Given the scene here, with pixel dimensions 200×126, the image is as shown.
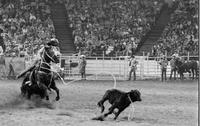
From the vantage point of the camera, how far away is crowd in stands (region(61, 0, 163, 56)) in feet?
106

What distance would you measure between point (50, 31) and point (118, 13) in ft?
17.3

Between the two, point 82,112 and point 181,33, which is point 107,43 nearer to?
point 181,33

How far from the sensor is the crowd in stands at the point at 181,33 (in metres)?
32.7

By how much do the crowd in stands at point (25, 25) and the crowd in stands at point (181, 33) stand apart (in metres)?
7.21

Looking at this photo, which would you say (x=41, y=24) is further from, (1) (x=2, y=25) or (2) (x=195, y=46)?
(2) (x=195, y=46)

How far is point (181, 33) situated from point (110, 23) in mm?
4787

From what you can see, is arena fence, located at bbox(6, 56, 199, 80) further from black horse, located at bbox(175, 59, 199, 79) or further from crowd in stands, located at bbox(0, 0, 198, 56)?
crowd in stands, located at bbox(0, 0, 198, 56)

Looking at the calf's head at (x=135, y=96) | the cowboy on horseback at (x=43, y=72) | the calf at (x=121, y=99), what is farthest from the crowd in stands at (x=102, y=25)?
the calf's head at (x=135, y=96)

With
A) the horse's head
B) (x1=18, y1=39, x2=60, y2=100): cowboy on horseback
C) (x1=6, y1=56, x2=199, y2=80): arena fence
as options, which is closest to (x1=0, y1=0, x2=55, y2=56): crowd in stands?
(x1=6, y1=56, x2=199, y2=80): arena fence

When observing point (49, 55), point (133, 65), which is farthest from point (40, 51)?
point (133, 65)

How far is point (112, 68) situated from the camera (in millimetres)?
28469

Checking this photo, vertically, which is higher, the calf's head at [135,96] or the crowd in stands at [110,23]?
the crowd in stands at [110,23]

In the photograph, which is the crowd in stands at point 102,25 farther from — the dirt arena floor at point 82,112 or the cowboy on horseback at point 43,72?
the cowboy on horseback at point 43,72

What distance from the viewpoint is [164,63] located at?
28281mm
